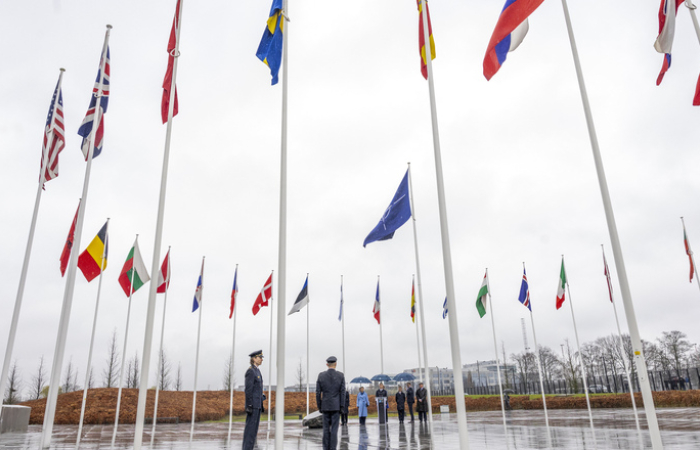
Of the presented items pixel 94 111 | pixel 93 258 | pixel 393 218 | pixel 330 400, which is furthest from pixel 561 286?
pixel 94 111

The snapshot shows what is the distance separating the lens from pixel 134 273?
15.9m

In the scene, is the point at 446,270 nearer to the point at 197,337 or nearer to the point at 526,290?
the point at 526,290

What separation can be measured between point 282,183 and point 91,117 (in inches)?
283

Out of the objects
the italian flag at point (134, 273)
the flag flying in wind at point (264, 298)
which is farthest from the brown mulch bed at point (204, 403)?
the italian flag at point (134, 273)

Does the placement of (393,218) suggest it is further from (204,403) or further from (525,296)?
(204,403)

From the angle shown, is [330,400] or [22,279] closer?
[330,400]

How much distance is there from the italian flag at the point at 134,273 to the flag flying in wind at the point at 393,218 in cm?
793

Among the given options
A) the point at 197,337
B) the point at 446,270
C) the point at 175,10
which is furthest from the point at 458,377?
the point at 197,337

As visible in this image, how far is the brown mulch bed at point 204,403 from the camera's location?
94.2 ft

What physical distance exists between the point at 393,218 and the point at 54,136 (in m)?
9.86

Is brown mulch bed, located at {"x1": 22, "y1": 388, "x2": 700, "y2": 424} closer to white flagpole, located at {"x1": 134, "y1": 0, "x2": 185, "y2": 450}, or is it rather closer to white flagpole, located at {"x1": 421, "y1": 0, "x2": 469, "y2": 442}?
white flagpole, located at {"x1": 134, "y1": 0, "x2": 185, "y2": 450}

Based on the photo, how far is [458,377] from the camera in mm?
7184

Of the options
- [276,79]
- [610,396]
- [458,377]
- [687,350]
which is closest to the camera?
[458,377]

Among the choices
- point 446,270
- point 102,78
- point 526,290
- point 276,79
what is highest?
point 102,78
